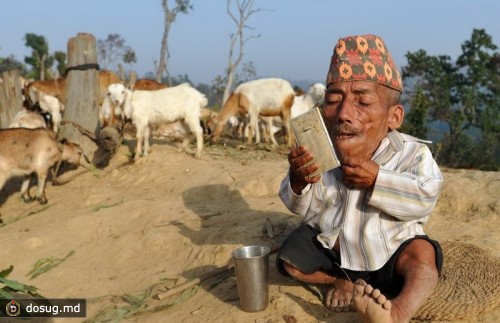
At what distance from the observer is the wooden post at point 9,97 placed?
9.40 metres

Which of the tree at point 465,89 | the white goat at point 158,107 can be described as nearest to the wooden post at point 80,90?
the white goat at point 158,107

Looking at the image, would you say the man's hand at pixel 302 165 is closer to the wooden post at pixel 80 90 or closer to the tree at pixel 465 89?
the wooden post at pixel 80 90

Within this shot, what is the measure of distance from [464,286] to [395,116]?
1185 mm

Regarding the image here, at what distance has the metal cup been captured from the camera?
2.89 m

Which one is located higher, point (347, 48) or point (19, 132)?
point (347, 48)

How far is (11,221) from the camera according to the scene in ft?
21.0

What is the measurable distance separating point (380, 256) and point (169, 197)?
3.97 metres

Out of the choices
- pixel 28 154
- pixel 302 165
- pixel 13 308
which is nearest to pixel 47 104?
pixel 28 154

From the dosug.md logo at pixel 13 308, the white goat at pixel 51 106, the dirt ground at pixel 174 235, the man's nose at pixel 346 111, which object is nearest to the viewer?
the man's nose at pixel 346 111

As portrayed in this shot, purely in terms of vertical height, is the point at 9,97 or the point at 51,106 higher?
the point at 9,97

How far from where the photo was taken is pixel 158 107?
27.7 feet

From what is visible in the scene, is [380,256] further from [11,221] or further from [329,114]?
[11,221]

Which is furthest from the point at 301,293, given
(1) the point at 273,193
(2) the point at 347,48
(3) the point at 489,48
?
(3) the point at 489,48

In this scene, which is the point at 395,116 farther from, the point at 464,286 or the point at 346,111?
the point at 464,286
